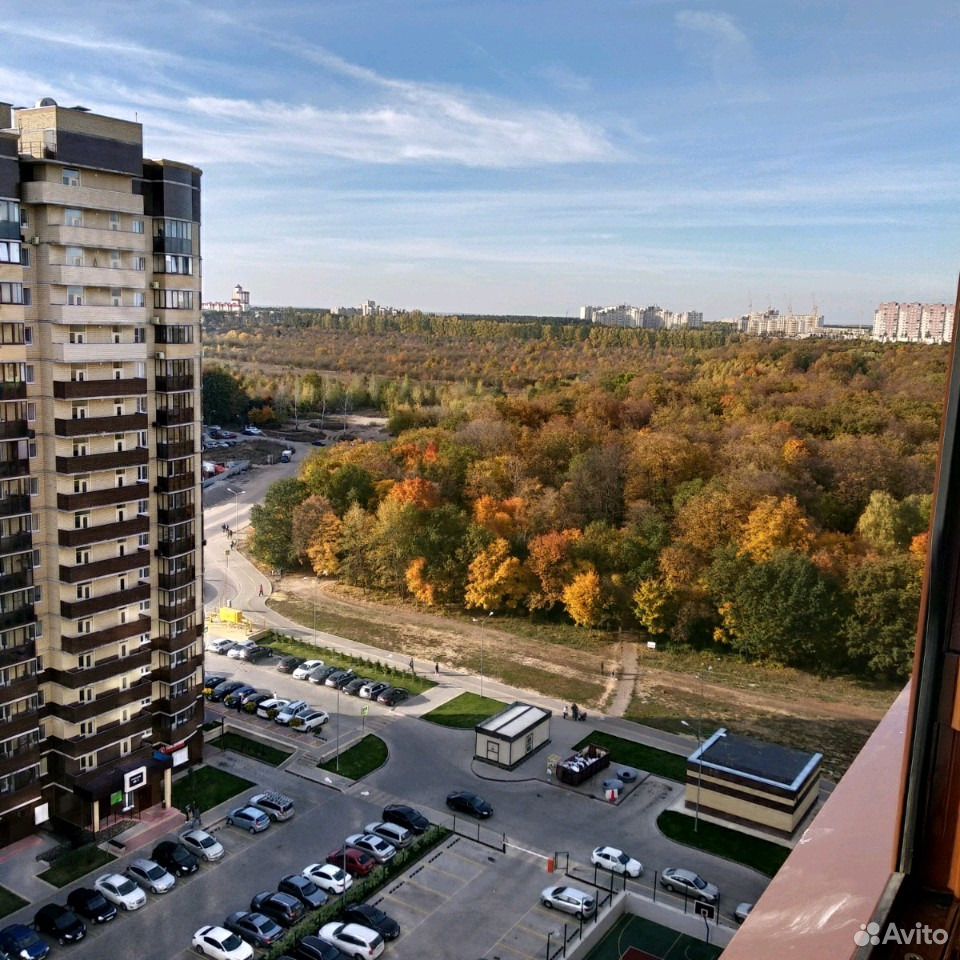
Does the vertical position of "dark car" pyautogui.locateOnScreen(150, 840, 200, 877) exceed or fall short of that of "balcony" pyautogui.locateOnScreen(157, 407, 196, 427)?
it falls short

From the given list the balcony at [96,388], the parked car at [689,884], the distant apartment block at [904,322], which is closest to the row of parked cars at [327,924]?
the parked car at [689,884]

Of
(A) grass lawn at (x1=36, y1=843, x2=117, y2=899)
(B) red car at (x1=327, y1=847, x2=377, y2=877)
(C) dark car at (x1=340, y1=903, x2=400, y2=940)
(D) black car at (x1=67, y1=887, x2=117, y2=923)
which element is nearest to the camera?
(C) dark car at (x1=340, y1=903, x2=400, y2=940)

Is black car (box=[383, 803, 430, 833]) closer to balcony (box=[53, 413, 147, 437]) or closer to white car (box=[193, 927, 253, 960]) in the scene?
white car (box=[193, 927, 253, 960])

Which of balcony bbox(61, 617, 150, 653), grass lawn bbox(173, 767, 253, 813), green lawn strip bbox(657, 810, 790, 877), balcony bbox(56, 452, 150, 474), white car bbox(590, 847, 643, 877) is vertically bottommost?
grass lawn bbox(173, 767, 253, 813)

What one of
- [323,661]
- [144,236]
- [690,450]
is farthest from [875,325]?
[144,236]

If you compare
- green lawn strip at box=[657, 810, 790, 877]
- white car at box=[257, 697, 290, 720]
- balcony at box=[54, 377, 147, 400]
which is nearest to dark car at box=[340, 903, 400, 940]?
green lawn strip at box=[657, 810, 790, 877]

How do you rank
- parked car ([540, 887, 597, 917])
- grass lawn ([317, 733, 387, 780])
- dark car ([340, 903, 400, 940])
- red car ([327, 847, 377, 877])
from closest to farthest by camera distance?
dark car ([340, 903, 400, 940])
parked car ([540, 887, 597, 917])
red car ([327, 847, 377, 877])
grass lawn ([317, 733, 387, 780])
